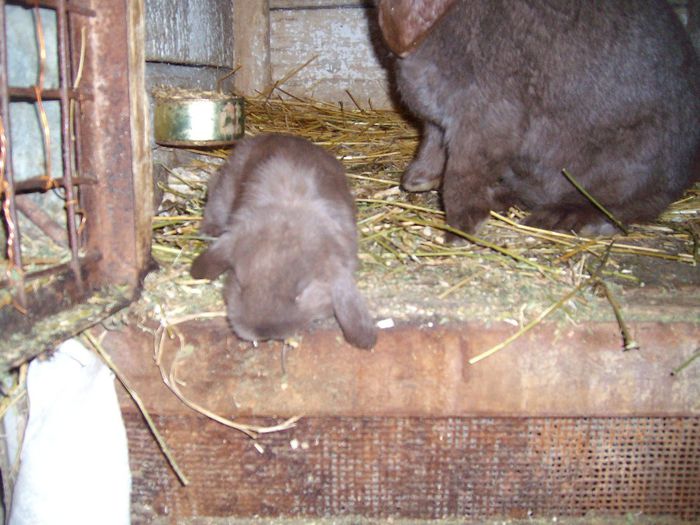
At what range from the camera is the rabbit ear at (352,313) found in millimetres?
1938

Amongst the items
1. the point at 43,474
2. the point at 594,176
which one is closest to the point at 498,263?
the point at 594,176

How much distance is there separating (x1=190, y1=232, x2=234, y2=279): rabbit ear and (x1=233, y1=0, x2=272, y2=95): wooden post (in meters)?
2.93

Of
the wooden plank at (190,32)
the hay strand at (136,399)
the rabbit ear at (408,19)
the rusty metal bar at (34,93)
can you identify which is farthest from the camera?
the wooden plank at (190,32)

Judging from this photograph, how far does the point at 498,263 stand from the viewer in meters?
2.40

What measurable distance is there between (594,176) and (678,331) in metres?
1.02

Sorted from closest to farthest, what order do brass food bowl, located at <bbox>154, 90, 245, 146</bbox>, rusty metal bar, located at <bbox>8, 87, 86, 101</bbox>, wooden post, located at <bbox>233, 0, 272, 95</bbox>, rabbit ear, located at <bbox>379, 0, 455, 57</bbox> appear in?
rusty metal bar, located at <bbox>8, 87, 86, 101</bbox>, rabbit ear, located at <bbox>379, 0, 455, 57</bbox>, brass food bowl, located at <bbox>154, 90, 245, 146</bbox>, wooden post, located at <bbox>233, 0, 272, 95</bbox>

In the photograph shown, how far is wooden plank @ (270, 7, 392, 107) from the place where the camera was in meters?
4.84

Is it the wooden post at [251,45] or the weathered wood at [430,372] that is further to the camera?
the wooden post at [251,45]

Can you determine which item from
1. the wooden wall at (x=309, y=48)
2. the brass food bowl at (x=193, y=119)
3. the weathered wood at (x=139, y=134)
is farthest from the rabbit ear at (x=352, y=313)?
the wooden wall at (x=309, y=48)

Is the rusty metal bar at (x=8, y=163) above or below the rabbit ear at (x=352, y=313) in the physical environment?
above

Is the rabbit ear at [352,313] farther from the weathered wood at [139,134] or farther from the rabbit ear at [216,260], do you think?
the weathered wood at [139,134]

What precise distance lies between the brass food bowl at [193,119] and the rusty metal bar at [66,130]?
131 centimetres

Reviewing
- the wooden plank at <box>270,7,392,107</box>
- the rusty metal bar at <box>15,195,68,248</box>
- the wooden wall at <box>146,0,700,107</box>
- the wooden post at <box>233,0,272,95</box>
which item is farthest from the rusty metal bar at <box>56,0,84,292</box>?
the wooden plank at <box>270,7,392,107</box>

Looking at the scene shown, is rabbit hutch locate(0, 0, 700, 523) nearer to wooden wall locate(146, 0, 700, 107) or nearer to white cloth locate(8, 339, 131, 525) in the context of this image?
white cloth locate(8, 339, 131, 525)
